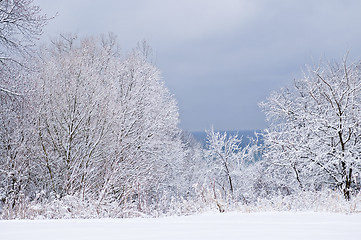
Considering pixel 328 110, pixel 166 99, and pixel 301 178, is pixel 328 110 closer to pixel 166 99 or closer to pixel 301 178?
pixel 301 178

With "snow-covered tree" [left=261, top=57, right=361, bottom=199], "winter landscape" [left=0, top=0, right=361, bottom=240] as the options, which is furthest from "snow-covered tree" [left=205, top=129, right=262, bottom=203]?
"snow-covered tree" [left=261, top=57, right=361, bottom=199]

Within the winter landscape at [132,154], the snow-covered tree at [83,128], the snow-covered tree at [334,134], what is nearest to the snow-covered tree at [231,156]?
the winter landscape at [132,154]

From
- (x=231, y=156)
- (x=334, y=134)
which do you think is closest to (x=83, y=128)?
(x=334, y=134)

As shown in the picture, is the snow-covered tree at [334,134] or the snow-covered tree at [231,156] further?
the snow-covered tree at [231,156]

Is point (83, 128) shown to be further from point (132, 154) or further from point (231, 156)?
point (231, 156)

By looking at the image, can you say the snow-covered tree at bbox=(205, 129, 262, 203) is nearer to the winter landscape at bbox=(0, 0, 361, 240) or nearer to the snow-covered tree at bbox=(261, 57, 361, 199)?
the winter landscape at bbox=(0, 0, 361, 240)

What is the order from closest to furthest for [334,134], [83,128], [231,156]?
[334,134] < [83,128] < [231,156]

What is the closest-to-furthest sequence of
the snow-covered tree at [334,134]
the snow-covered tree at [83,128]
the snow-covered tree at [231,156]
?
the snow-covered tree at [334,134], the snow-covered tree at [83,128], the snow-covered tree at [231,156]

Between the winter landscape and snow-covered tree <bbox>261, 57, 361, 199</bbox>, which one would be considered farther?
snow-covered tree <bbox>261, 57, 361, 199</bbox>

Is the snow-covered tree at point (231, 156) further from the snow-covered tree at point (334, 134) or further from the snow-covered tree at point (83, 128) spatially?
the snow-covered tree at point (334, 134)

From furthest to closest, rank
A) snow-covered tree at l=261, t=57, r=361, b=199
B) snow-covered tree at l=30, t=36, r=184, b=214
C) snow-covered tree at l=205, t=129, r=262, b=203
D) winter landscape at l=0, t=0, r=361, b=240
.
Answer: snow-covered tree at l=205, t=129, r=262, b=203 → snow-covered tree at l=30, t=36, r=184, b=214 → snow-covered tree at l=261, t=57, r=361, b=199 → winter landscape at l=0, t=0, r=361, b=240

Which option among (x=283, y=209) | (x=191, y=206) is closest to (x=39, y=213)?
(x=191, y=206)

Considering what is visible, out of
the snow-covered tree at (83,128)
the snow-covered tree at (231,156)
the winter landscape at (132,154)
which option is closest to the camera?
the winter landscape at (132,154)

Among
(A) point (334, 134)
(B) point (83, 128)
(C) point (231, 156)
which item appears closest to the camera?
(A) point (334, 134)
